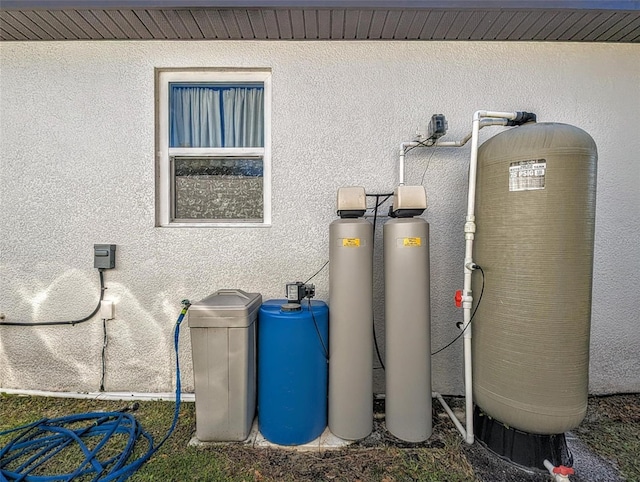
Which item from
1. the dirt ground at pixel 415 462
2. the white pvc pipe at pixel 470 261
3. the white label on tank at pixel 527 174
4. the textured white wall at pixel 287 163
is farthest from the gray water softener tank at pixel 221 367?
the white label on tank at pixel 527 174

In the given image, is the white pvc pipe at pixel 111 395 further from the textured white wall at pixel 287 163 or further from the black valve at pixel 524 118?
the black valve at pixel 524 118

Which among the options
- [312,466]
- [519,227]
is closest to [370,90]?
[519,227]

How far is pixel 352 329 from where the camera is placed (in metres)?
1.78

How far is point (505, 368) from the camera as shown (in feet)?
5.29

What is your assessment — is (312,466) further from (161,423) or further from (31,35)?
(31,35)

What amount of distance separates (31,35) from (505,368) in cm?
410

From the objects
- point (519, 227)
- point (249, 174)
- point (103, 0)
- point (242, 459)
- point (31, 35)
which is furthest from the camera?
point (249, 174)

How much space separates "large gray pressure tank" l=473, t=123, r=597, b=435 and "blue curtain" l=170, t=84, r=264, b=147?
182 centimetres

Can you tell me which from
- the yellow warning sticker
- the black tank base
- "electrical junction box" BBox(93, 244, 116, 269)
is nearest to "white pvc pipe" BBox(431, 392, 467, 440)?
the black tank base

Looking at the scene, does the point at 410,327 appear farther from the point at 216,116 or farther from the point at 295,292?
the point at 216,116

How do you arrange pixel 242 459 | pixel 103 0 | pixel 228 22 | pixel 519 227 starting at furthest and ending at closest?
pixel 228 22 < pixel 103 0 < pixel 242 459 < pixel 519 227

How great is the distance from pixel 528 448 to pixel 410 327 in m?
0.90

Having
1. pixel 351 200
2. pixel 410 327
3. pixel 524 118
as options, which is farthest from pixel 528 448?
pixel 524 118

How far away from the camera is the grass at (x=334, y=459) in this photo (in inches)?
61.2
